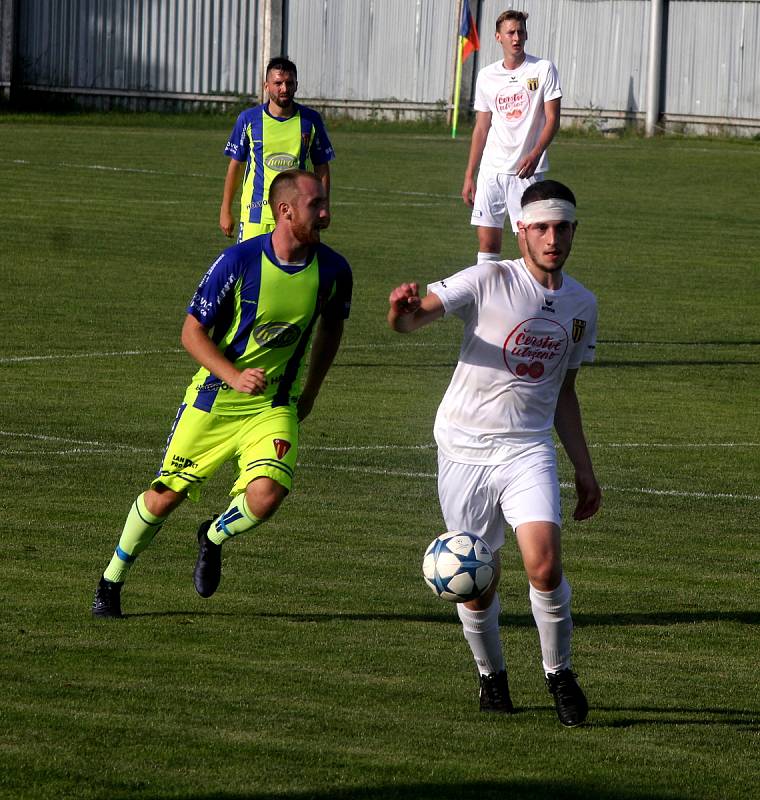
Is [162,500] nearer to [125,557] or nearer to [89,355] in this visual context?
[125,557]

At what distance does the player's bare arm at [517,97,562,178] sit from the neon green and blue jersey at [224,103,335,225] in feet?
7.05

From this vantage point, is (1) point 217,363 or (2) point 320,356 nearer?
(1) point 217,363

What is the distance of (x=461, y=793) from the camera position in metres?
5.62

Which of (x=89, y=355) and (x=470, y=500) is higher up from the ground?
(x=470, y=500)

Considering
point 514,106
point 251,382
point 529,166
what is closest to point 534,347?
point 251,382

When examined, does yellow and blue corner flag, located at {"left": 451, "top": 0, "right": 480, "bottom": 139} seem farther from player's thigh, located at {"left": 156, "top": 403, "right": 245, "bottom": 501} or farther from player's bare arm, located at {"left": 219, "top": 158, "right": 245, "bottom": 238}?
player's thigh, located at {"left": 156, "top": 403, "right": 245, "bottom": 501}

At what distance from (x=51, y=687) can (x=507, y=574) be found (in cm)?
281

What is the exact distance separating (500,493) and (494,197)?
359 inches

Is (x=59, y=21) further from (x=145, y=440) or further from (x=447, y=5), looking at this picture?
(x=145, y=440)

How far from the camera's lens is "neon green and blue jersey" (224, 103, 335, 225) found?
527 inches

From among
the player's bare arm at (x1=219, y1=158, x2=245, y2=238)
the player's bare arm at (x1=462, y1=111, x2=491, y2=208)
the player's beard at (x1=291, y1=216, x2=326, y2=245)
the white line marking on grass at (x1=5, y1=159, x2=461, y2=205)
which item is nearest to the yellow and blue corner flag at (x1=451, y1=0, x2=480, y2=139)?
the white line marking on grass at (x1=5, y1=159, x2=461, y2=205)

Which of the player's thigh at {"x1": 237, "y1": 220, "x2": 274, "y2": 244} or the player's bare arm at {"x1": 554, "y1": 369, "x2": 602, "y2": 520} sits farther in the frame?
the player's thigh at {"x1": 237, "y1": 220, "x2": 274, "y2": 244}

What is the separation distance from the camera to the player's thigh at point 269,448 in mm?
7676

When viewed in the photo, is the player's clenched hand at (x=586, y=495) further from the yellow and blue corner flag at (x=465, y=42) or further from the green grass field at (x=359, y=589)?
the yellow and blue corner flag at (x=465, y=42)
